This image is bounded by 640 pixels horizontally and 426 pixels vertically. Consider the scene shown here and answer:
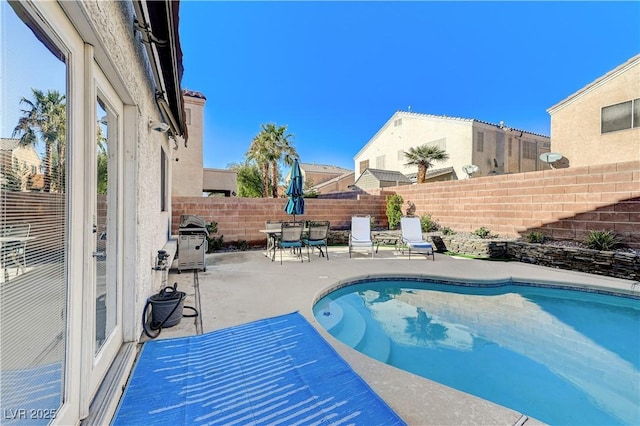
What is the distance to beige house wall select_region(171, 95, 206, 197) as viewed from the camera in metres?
13.8

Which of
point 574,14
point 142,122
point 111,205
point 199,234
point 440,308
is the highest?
point 574,14

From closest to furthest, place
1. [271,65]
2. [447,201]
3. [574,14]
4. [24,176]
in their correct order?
[24,176]
[574,14]
[447,201]
[271,65]

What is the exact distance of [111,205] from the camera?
8.59 feet

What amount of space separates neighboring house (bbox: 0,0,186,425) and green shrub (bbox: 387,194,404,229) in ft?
35.3

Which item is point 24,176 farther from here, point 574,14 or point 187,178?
point 574,14

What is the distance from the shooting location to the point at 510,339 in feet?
14.0

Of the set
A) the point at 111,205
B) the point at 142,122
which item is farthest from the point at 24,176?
the point at 142,122

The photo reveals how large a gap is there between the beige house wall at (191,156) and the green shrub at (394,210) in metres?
9.29

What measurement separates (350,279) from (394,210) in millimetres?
7292

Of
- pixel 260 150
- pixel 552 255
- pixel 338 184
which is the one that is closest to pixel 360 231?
pixel 552 255

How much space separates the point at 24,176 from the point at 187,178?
1371cm

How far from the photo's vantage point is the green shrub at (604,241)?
22.1ft

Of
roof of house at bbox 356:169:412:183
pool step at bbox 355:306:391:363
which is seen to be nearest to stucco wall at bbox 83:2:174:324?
pool step at bbox 355:306:391:363

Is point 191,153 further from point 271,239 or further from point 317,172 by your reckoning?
point 317,172
